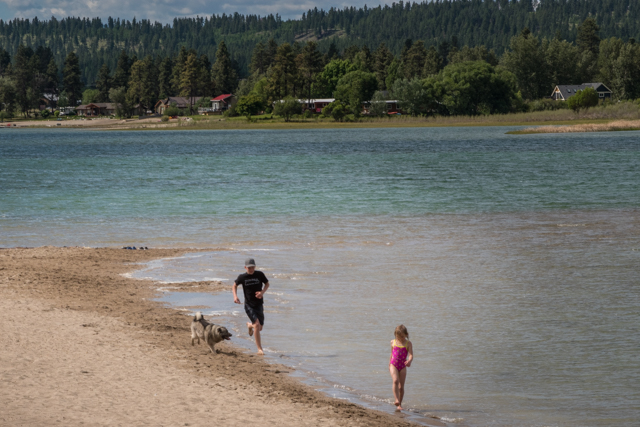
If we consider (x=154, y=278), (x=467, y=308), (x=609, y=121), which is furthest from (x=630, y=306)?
(x=609, y=121)

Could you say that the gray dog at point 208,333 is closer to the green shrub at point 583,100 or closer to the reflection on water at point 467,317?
the reflection on water at point 467,317

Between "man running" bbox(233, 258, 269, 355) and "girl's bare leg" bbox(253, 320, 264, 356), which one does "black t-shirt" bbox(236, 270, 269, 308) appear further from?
"girl's bare leg" bbox(253, 320, 264, 356)

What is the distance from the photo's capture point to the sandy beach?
985 cm

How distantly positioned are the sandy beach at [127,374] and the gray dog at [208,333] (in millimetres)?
230

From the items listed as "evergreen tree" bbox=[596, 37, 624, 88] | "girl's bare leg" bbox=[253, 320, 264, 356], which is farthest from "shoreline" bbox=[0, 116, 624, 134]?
"girl's bare leg" bbox=[253, 320, 264, 356]

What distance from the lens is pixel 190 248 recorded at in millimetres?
25688

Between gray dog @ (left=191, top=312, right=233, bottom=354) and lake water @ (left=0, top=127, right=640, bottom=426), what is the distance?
1.22 m

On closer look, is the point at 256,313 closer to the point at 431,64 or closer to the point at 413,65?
the point at 431,64

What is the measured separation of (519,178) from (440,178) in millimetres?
5910

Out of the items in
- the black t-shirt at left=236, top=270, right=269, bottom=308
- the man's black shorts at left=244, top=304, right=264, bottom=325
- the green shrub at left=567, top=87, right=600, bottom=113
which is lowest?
the man's black shorts at left=244, top=304, right=264, bottom=325

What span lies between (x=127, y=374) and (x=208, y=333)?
5.91 feet

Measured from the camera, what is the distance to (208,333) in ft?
42.2

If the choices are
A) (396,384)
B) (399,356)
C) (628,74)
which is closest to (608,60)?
(628,74)

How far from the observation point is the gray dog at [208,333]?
502 inches
